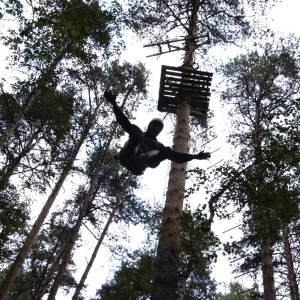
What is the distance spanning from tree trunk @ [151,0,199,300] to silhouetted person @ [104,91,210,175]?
0.57 meters

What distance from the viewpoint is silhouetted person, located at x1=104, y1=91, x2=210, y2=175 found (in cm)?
458

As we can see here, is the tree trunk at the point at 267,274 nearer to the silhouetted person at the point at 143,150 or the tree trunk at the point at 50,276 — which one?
the silhouetted person at the point at 143,150

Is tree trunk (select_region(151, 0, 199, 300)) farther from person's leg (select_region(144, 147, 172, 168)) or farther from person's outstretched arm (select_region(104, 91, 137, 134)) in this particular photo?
person's outstretched arm (select_region(104, 91, 137, 134))

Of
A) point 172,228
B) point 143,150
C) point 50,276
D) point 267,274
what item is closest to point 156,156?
point 143,150

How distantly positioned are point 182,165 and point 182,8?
559 centimetres

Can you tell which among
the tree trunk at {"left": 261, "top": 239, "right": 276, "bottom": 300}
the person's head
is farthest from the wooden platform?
the tree trunk at {"left": 261, "top": 239, "right": 276, "bottom": 300}

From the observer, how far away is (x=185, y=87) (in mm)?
6512

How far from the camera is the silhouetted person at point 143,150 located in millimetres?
4582

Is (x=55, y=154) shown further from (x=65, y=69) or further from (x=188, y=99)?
(x=188, y=99)

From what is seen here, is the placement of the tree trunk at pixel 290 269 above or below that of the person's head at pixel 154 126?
above

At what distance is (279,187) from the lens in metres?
5.22

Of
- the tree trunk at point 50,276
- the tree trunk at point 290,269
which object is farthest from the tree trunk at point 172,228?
the tree trunk at point 290,269

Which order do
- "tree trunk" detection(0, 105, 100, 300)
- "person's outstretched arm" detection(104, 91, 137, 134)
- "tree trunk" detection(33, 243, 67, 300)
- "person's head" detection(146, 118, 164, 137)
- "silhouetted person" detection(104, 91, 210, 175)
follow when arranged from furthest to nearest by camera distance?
"tree trunk" detection(0, 105, 100, 300) < "person's head" detection(146, 118, 164, 137) < "silhouetted person" detection(104, 91, 210, 175) < "person's outstretched arm" detection(104, 91, 137, 134) < "tree trunk" detection(33, 243, 67, 300)

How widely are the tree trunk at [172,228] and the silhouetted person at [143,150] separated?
57 centimetres
